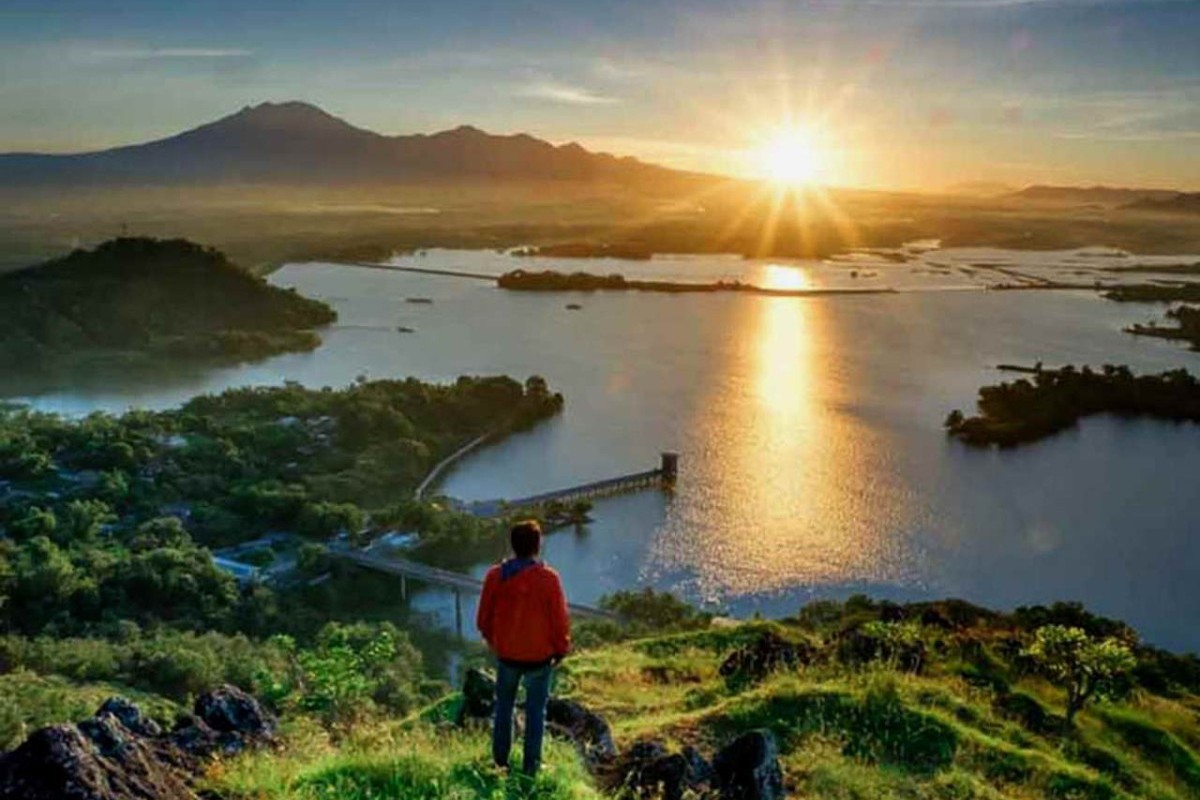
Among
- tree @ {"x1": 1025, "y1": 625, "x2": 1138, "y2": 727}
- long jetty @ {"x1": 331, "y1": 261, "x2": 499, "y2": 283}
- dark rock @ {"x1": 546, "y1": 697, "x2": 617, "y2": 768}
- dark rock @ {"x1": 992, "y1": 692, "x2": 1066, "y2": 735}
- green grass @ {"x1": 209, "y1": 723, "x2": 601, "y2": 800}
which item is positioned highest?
green grass @ {"x1": 209, "y1": 723, "x2": 601, "y2": 800}

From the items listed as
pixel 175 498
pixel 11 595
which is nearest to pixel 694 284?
pixel 175 498

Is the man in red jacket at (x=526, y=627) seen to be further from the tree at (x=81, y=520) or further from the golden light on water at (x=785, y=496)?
the tree at (x=81, y=520)

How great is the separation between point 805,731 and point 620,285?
198 feet

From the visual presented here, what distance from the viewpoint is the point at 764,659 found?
7160 mm

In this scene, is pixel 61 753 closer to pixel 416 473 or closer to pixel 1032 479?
pixel 416 473

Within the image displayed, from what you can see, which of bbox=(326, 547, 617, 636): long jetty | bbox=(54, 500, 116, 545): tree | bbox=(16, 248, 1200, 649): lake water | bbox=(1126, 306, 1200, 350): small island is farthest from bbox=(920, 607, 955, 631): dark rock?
bbox=(1126, 306, 1200, 350): small island

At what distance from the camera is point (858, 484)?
81.5 ft

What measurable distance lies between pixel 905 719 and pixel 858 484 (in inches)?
798

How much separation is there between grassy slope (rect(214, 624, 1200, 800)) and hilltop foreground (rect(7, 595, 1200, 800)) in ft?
0.04

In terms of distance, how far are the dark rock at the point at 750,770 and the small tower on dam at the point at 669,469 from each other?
2086cm

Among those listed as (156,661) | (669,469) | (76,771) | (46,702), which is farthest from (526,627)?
(669,469)

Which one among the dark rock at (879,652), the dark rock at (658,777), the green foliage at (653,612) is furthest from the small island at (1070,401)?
the dark rock at (658,777)

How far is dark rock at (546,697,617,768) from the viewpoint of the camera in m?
4.40

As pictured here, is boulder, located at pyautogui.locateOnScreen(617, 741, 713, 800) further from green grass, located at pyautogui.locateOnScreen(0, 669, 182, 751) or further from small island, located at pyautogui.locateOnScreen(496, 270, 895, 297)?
small island, located at pyautogui.locateOnScreen(496, 270, 895, 297)
